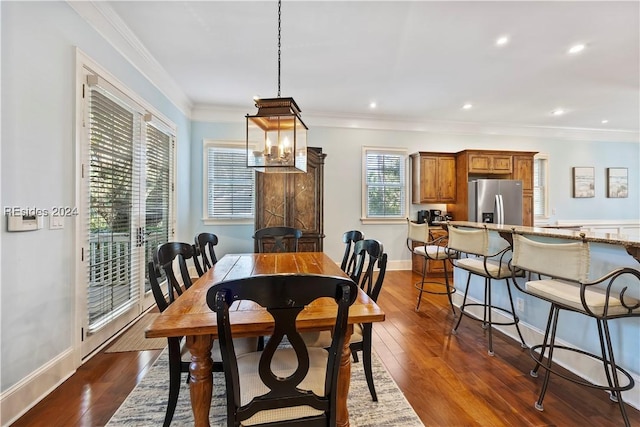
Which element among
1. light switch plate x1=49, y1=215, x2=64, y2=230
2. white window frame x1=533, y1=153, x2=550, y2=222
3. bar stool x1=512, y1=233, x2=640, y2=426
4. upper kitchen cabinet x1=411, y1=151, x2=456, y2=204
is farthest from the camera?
white window frame x1=533, y1=153, x2=550, y2=222

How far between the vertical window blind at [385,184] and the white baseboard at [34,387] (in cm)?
451

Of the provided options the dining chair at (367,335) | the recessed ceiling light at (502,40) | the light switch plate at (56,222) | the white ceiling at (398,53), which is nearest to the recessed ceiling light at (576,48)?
the white ceiling at (398,53)

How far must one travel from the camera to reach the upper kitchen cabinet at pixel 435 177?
5328mm

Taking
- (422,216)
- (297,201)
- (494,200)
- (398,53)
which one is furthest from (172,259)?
(494,200)

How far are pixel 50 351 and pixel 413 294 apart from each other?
380cm

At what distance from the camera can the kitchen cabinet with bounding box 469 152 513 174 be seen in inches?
205

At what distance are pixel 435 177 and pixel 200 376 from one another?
5.09 m

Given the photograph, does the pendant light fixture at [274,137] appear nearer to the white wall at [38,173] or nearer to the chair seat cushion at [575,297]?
the white wall at [38,173]

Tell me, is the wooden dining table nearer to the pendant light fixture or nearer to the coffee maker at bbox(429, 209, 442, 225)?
the pendant light fixture

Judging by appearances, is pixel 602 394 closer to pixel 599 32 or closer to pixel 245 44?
pixel 599 32

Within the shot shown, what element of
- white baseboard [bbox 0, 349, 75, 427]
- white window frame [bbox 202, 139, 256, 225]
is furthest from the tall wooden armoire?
white baseboard [bbox 0, 349, 75, 427]

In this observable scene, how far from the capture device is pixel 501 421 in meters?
1.68

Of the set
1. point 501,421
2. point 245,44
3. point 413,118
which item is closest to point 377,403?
point 501,421

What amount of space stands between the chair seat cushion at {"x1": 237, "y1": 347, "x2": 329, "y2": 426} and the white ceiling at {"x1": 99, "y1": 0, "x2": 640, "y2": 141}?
103 inches
